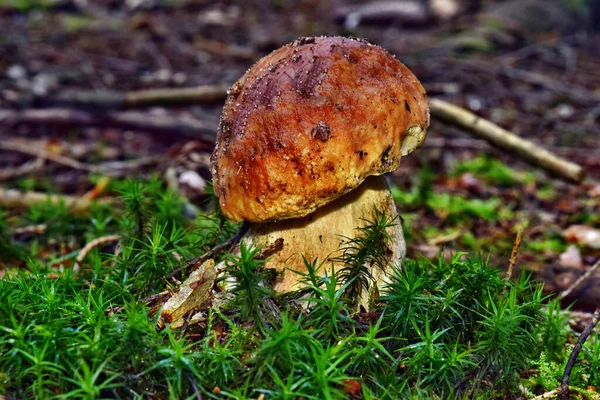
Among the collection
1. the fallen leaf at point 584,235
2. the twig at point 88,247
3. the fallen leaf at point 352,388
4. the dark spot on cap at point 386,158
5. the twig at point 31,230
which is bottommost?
the fallen leaf at point 584,235

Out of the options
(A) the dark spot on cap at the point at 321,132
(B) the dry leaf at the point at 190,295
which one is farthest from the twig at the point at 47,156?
(A) the dark spot on cap at the point at 321,132

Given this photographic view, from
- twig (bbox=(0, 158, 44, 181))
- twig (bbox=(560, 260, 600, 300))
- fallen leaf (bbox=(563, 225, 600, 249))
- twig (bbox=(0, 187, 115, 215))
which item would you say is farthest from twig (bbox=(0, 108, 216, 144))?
twig (bbox=(560, 260, 600, 300))

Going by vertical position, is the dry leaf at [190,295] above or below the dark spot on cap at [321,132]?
below

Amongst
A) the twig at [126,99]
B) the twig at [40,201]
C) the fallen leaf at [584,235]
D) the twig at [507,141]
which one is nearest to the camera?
the fallen leaf at [584,235]

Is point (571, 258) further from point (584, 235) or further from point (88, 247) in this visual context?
point (88, 247)

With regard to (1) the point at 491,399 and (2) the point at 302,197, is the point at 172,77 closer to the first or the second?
(2) the point at 302,197

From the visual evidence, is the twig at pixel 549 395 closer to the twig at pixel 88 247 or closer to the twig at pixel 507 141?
the twig at pixel 88 247
